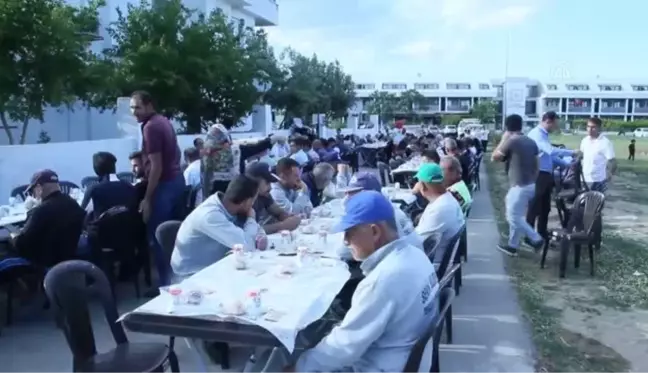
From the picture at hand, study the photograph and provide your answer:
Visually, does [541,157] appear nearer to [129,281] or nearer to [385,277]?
[129,281]

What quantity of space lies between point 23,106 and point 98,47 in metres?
8.33

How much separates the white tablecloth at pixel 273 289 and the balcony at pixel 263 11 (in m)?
31.1

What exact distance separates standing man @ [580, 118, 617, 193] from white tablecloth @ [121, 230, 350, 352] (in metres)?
6.54

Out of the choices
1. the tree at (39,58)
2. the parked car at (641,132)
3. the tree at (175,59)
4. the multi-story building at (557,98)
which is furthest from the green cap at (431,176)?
the multi-story building at (557,98)

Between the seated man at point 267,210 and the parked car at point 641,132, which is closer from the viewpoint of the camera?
the seated man at point 267,210

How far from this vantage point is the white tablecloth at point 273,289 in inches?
125

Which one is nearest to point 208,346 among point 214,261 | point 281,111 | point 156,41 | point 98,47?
point 214,261

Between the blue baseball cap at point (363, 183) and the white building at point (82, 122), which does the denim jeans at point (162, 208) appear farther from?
the white building at point (82, 122)

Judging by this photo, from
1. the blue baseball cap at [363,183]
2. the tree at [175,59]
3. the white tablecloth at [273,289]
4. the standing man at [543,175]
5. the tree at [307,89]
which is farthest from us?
the tree at [307,89]

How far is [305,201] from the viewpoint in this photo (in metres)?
7.09

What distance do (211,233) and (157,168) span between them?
66.8 inches

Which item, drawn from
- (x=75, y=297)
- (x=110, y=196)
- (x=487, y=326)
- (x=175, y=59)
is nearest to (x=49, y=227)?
(x=110, y=196)

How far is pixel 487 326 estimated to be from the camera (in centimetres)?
581

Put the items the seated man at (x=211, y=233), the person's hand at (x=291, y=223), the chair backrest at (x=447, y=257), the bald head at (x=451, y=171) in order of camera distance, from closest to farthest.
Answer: the seated man at (x=211, y=233), the chair backrest at (x=447, y=257), the person's hand at (x=291, y=223), the bald head at (x=451, y=171)
